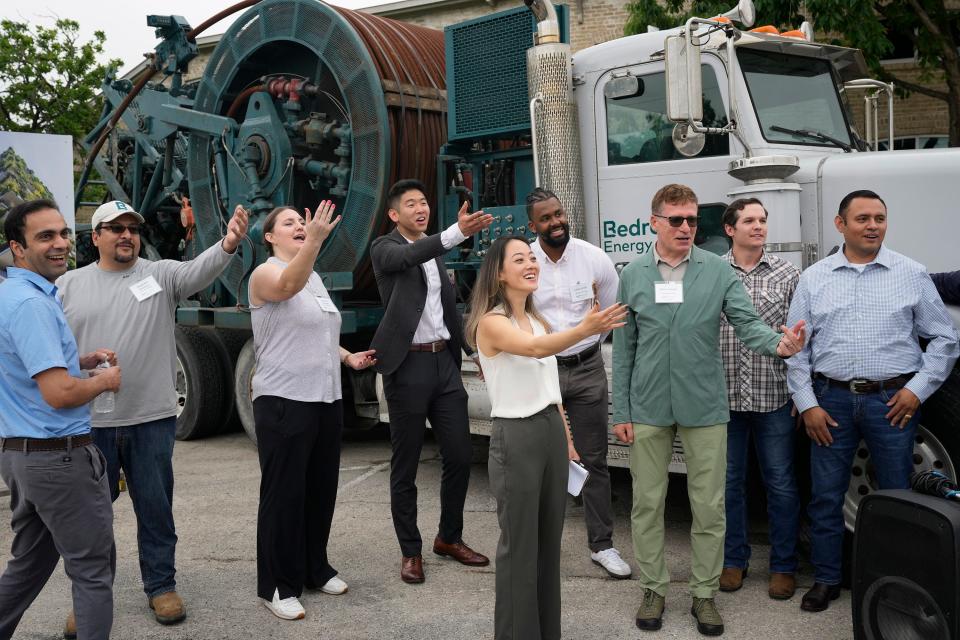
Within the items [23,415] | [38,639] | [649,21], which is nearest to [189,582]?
[38,639]

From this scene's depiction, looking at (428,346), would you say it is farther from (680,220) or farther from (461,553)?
(680,220)

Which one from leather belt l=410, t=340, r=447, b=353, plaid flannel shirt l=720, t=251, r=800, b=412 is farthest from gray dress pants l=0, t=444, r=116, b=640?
plaid flannel shirt l=720, t=251, r=800, b=412

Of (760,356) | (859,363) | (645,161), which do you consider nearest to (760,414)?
(760,356)

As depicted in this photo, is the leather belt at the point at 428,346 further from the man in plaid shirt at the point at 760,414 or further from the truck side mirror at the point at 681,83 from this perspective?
the truck side mirror at the point at 681,83

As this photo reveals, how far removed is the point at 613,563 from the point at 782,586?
793mm

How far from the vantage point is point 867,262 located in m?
4.02

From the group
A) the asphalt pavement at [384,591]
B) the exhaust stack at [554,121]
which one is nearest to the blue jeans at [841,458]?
the asphalt pavement at [384,591]

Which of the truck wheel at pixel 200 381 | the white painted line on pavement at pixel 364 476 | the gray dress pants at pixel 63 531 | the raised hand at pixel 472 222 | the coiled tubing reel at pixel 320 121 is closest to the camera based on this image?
the gray dress pants at pixel 63 531

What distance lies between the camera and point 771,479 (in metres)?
4.23

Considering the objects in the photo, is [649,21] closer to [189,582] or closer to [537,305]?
[537,305]

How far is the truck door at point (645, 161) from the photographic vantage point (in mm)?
5113

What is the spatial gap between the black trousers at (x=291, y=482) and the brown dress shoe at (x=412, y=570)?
19.4 inches

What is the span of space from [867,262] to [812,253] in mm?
796

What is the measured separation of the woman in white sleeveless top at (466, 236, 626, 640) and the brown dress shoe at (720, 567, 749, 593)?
3.99 feet
